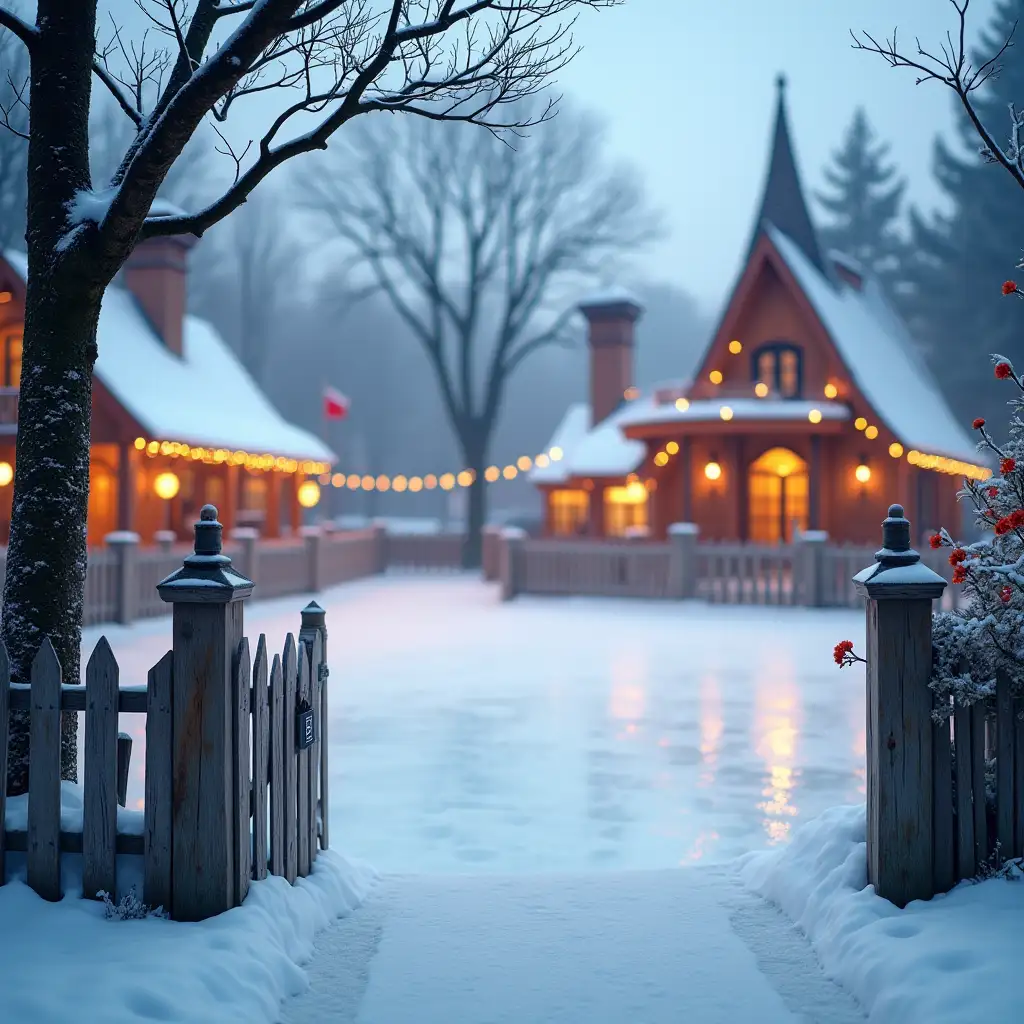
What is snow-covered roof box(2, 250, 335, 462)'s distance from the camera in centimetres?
2255

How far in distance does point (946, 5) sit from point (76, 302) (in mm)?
5026

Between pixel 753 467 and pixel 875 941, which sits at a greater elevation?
pixel 753 467

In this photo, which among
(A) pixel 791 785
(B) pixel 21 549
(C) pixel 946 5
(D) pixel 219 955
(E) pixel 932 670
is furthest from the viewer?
(A) pixel 791 785

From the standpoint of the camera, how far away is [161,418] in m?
22.7

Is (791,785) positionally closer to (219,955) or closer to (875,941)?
(875,941)

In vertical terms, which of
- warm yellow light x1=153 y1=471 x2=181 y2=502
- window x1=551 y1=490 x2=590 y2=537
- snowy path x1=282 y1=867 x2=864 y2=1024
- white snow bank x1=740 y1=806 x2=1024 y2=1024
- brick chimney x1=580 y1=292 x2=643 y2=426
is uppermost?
brick chimney x1=580 y1=292 x2=643 y2=426

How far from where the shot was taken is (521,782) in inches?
303

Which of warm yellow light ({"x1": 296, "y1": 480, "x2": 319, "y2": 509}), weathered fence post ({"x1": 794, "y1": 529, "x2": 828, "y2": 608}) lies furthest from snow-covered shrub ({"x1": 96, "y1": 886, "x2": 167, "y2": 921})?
warm yellow light ({"x1": 296, "y1": 480, "x2": 319, "y2": 509})

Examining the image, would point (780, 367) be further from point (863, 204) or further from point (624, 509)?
point (863, 204)

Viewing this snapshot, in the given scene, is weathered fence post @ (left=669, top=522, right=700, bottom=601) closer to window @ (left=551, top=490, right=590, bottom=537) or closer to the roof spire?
the roof spire

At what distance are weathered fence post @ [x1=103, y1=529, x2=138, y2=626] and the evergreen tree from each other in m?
35.2

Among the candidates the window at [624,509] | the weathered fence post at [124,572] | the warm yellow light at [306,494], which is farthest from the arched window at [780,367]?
the weathered fence post at [124,572]

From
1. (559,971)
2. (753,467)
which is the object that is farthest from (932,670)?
(753,467)

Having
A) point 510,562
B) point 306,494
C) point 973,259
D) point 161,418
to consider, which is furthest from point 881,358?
point 973,259
